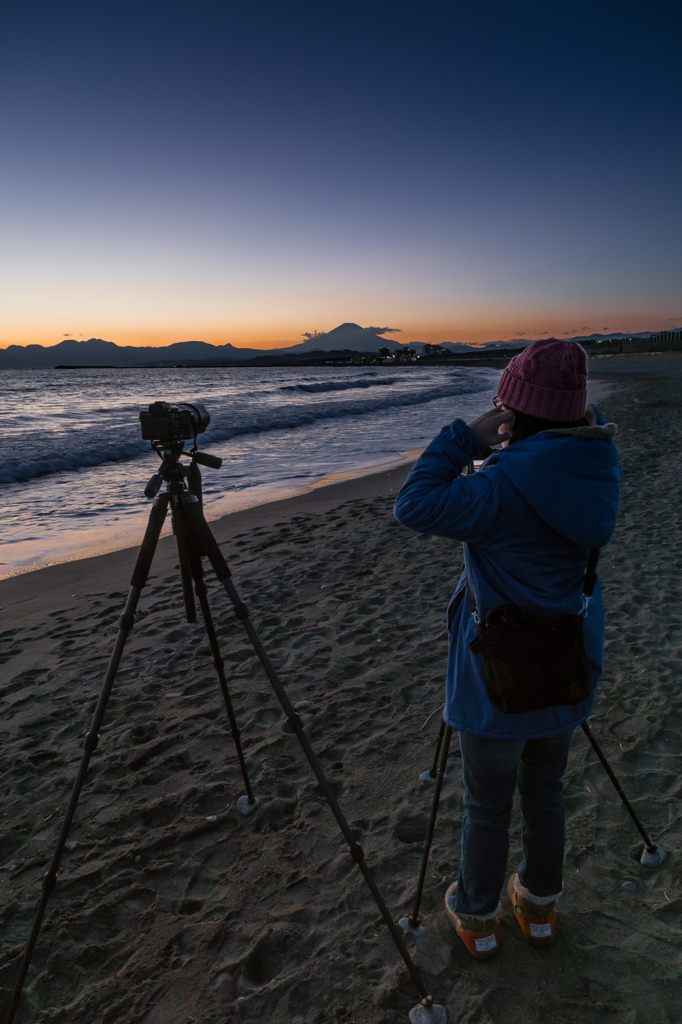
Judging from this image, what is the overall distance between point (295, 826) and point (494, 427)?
89.7 inches

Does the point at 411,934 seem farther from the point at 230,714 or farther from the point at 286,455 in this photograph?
the point at 286,455

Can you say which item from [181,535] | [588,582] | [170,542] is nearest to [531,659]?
[588,582]

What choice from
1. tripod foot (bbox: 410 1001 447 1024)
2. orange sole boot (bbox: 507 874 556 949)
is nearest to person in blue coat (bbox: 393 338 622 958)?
orange sole boot (bbox: 507 874 556 949)

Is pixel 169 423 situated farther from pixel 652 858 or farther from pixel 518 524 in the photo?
pixel 652 858

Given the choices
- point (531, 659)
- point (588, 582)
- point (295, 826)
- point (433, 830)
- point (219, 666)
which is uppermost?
point (588, 582)

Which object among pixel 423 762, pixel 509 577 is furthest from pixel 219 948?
pixel 509 577

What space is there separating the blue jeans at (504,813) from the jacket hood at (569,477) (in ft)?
2.45

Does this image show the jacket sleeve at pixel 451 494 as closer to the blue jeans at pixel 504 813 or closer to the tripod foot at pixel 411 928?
the blue jeans at pixel 504 813

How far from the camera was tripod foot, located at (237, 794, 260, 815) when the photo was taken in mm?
2801

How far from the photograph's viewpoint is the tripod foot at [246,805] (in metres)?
2.80

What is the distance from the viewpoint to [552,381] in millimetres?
1500

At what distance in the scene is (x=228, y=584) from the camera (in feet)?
6.77

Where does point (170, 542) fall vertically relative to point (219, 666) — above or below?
below

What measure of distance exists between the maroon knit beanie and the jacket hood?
89mm
